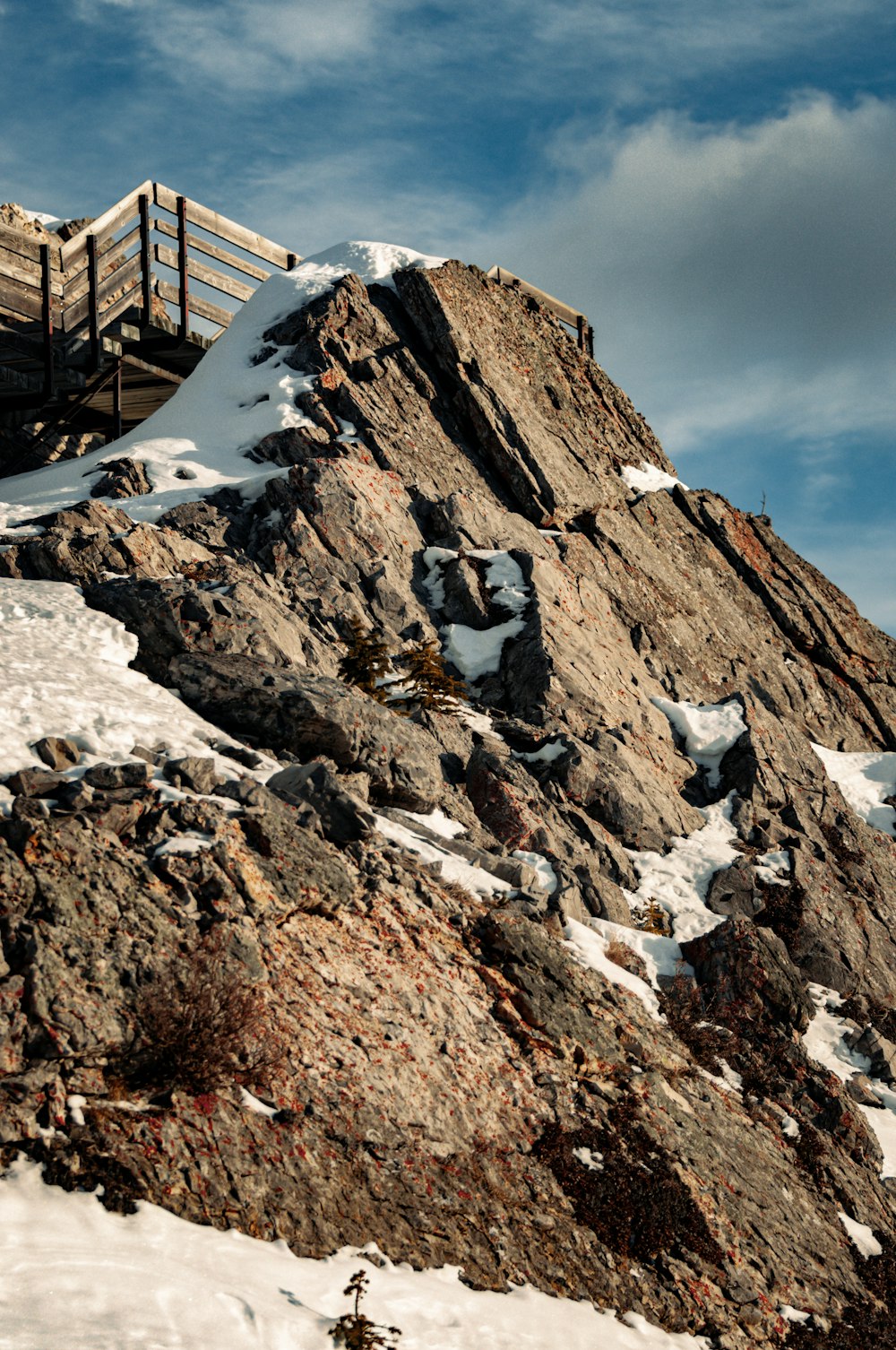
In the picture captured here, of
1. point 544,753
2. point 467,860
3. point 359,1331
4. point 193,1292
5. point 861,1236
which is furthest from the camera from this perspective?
point 544,753

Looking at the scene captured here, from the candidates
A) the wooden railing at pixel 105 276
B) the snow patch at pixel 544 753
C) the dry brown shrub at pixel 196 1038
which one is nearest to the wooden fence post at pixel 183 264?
the wooden railing at pixel 105 276

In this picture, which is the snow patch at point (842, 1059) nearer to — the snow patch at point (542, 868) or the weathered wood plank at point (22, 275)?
the snow patch at point (542, 868)

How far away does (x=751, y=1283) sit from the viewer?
11734 mm

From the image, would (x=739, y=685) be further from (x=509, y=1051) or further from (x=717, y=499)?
(x=509, y=1051)

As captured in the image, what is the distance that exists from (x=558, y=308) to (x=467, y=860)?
22374 mm

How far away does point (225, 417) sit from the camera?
87.7 feet

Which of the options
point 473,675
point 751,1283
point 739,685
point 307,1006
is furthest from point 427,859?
point 739,685

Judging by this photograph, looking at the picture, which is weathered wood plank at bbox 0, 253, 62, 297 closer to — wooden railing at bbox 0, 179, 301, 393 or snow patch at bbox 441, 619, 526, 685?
wooden railing at bbox 0, 179, 301, 393

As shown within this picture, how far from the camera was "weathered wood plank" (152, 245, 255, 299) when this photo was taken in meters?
29.4

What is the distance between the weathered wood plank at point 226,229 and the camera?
29188 mm

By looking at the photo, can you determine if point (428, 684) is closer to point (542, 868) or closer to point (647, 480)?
point (542, 868)

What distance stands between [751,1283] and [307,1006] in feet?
16.8

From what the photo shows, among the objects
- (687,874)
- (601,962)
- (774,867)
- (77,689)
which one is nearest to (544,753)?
(687,874)

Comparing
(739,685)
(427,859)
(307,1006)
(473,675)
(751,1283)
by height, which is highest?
(739,685)
